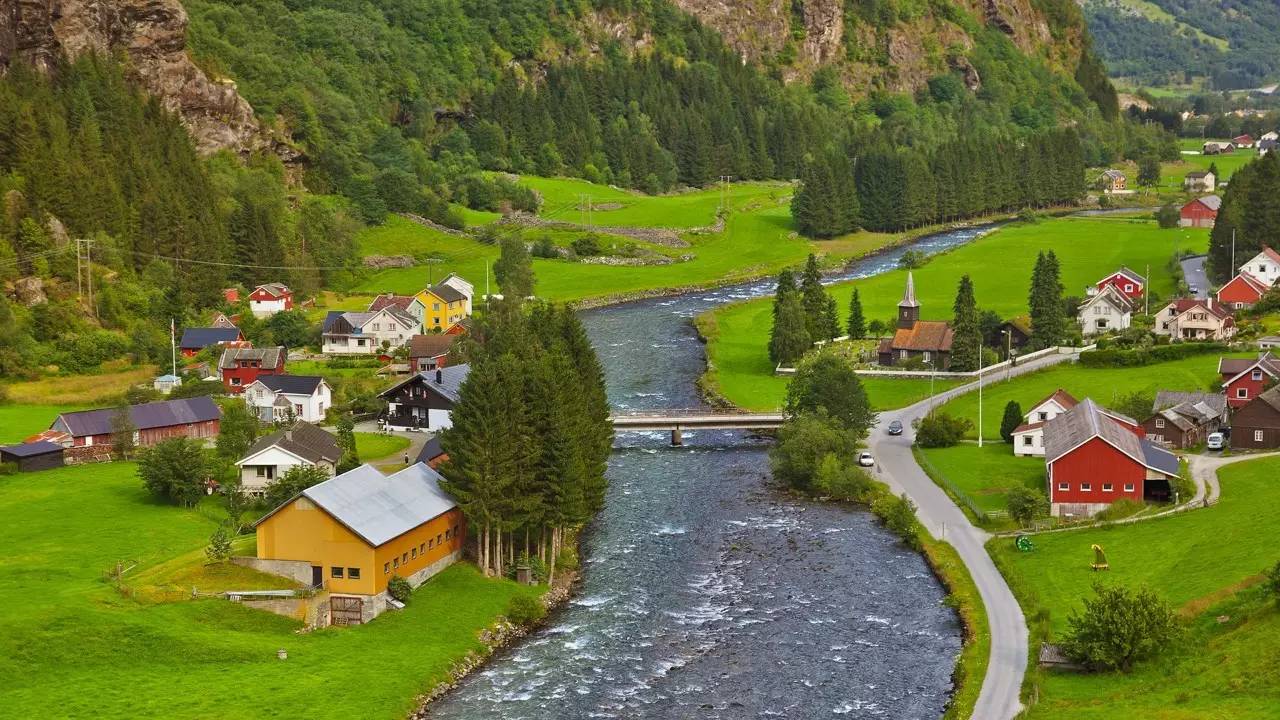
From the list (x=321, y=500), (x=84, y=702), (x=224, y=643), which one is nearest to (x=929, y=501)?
(x=321, y=500)

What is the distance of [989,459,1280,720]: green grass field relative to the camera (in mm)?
47781

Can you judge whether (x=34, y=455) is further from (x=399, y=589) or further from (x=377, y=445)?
(x=399, y=589)

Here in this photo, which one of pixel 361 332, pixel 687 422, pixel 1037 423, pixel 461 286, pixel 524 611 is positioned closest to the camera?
pixel 524 611

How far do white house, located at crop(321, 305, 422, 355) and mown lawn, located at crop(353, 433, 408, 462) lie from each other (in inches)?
1055

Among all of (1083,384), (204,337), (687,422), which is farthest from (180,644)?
(1083,384)

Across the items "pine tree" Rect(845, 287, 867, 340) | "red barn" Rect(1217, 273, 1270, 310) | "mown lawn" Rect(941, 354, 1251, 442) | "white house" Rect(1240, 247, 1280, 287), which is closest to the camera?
"mown lawn" Rect(941, 354, 1251, 442)

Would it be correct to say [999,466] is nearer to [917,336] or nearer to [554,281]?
[917,336]

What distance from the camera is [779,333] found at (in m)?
115

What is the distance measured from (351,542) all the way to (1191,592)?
32861 mm

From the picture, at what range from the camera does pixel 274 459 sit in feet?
251

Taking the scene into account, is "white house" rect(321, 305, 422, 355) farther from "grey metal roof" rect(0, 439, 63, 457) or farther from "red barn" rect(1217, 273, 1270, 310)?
"red barn" rect(1217, 273, 1270, 310)

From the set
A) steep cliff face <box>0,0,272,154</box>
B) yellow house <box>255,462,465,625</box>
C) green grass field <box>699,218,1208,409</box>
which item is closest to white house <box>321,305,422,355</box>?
green grass field <box>699,218,1208,409</box>

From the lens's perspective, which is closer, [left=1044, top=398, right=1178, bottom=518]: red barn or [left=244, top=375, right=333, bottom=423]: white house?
[left=1044, top=398, right=1178, bottom=518]: red barn

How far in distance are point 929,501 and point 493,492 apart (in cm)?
2497
